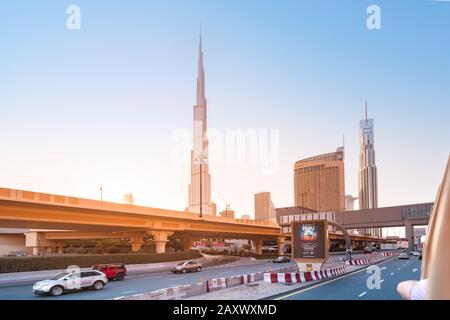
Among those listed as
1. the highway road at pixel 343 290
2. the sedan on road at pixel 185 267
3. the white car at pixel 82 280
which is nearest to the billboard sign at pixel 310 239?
the highway road at pixel 343 290

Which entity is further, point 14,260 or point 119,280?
point 14,260

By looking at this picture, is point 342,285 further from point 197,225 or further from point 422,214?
point 197,225

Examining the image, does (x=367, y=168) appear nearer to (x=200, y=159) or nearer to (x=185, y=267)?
(x=200, y=159)

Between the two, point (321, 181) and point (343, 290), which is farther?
point (343, 290)

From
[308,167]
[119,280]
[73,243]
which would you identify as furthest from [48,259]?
[73,243]

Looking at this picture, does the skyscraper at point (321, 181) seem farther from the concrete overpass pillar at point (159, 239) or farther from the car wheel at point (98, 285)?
the concrete overpass pillar at point (159, 239)

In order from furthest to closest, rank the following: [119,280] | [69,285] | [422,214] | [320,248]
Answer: [119,280] < [320,248] < [69,285] < [422,214]

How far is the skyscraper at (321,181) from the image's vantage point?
745cm

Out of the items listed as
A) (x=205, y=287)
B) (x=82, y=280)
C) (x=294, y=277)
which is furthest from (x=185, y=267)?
(x=205, y=287)

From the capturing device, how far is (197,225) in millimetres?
53688

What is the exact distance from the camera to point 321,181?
29.1 feet

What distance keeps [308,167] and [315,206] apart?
100 inches

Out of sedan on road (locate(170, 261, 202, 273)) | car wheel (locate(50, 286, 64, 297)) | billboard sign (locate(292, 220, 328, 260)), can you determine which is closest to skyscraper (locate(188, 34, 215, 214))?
car wheel (locate(50, 286, 64, 297))

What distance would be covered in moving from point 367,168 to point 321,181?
305 cm
